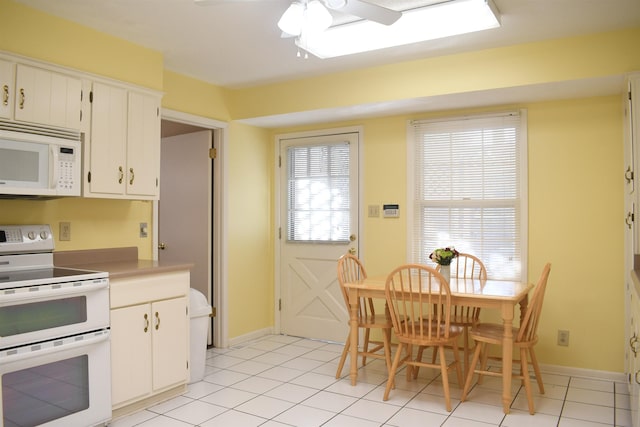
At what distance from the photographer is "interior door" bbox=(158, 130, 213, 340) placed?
4.69m

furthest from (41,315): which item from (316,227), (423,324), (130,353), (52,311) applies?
(316,227)

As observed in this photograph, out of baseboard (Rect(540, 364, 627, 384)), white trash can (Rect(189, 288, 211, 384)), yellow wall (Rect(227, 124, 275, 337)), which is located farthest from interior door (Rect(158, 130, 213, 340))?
baseboard (Rect(540, 364, 627, 384))

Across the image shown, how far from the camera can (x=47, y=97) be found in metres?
2.90

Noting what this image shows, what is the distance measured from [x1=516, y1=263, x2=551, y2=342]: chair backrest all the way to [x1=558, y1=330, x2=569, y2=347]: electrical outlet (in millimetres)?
759

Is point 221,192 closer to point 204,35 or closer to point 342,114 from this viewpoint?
point 342,114

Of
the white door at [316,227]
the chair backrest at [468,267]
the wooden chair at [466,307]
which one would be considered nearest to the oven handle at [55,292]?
the wooden chair at [466,307]

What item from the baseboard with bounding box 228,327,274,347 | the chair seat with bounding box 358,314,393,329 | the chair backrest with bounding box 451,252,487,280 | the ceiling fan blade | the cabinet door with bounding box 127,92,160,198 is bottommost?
the baseboard with bounding box 228,327,274,347

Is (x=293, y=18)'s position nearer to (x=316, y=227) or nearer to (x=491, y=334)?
(x=491, y=334)

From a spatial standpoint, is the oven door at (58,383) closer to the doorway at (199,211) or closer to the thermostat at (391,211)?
the doorway at (199,211)

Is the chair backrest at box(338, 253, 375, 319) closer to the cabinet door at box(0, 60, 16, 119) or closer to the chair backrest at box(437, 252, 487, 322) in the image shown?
the chair backrest at box(437, 252, 487, 322)

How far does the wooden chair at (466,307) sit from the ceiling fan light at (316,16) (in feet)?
6.36

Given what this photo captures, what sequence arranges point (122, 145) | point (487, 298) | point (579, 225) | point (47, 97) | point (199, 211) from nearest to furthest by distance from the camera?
point (47, 97) < point (487, 298) < point (122, 145) < point (579, 225) < point (199, 211)

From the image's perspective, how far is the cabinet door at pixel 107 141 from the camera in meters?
3.15

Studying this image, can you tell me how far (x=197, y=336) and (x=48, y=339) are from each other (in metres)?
1.27
